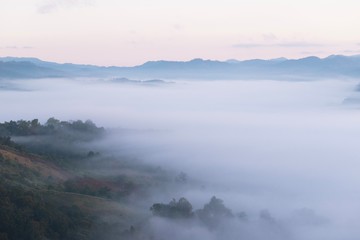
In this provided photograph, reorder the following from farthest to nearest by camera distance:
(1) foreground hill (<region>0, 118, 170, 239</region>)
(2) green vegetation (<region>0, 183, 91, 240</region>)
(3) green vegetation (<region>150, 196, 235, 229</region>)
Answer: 1. (3) green vegetation (<region>150, 196, 235, 229</region>)
2. (1) foreground hill (<region>0, 118, 170, 239</region>)
3. (2) green vegetation (<region>0, 183, 91, 240</region>)

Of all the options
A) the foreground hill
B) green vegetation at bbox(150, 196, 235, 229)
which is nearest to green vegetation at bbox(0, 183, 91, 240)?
the foreground hill

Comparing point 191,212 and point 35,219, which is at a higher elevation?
point 35,219

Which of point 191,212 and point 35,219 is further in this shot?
point 191,212

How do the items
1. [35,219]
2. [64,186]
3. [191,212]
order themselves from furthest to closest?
[64,186] < [191,212] < [35,219]

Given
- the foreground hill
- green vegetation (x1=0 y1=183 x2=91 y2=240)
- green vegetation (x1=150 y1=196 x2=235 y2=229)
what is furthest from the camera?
green vegetation (x1=150 y1=196 x2=235 y2=229)

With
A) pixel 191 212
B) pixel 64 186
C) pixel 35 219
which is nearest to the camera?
pixel 35 219

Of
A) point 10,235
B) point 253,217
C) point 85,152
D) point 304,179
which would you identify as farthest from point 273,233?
point 304,179

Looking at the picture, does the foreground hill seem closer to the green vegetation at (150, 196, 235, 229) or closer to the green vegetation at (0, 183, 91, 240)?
the green vegetation at (0, 183, 91, 240)

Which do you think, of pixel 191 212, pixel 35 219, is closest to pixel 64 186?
pixel 191 212

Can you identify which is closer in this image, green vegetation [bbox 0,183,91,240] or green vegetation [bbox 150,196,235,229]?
green vegetation [bbox 0,183,91,240]

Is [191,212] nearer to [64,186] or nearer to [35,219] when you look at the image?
[64,186]

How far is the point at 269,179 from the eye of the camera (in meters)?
92.0

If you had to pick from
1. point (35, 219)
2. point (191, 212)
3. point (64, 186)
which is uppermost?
point (64, 186)

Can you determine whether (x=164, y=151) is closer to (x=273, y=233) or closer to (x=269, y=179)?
(x=269, y=179)
